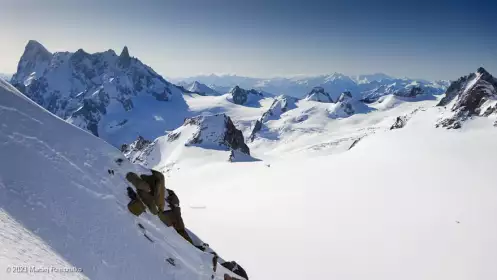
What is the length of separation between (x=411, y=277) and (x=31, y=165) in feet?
80.6

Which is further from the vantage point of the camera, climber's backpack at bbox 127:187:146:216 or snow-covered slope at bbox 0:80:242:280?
climber's backpack at bbox 127:187:146:216

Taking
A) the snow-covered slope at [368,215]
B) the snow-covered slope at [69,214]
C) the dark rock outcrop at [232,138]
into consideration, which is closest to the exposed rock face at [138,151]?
the dark rock outcrop at [232,138]

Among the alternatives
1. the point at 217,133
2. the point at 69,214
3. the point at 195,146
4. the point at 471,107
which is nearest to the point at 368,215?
the point at 69,214

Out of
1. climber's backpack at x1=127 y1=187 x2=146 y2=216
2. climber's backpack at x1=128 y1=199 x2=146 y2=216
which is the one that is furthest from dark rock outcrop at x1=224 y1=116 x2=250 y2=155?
climber's backpack at x1=128 y1=199 x2=146 y2=216

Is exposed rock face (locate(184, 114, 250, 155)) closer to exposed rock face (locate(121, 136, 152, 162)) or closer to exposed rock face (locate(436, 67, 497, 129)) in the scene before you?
exposed rock face (locate(121, 136, 152, 162))

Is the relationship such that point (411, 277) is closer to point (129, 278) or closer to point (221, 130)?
point (129, 278)

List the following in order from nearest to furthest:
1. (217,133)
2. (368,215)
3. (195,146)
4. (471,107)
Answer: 1. (368,215)
2. (471,107)
3. (195,146)
4. (217,133)

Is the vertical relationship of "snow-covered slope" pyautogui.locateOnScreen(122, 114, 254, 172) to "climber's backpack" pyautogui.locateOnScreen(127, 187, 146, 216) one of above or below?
below

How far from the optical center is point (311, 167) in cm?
5253

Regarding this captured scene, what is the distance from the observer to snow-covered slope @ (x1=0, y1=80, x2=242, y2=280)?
13.3 m

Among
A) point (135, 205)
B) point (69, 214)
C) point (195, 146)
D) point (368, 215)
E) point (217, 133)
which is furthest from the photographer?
point (217, 133)

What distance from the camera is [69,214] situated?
628 inches

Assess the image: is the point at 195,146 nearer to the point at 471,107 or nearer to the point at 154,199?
the point at 471,107

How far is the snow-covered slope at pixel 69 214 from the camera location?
13305mm
